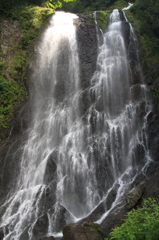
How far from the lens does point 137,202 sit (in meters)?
7.62

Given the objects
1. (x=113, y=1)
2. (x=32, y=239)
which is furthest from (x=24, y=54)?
(x=113, y=1)

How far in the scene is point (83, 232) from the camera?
20.7 feet

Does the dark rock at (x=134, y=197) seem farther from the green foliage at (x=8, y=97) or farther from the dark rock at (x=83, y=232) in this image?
the green foliage at (x=8, y=97)

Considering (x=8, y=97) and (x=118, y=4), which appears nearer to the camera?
(x=8, y=97)

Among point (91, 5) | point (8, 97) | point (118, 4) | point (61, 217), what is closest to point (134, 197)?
point (61, 217)

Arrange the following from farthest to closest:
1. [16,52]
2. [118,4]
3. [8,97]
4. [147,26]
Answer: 1. [118,4]
2. [147,26]
3. [16,52]
4. [8,97]

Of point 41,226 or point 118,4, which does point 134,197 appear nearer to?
point 41,226

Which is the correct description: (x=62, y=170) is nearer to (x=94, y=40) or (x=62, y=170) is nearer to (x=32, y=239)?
(x=32, y=239)

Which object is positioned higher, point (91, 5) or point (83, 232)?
point (91, 5)

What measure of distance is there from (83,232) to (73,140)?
227 inches

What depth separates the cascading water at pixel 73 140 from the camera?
9008mm

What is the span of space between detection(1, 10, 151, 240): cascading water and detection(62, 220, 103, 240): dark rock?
2.04 metres

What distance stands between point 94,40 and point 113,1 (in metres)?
13.9

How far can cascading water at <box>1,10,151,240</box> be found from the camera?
9.01m
